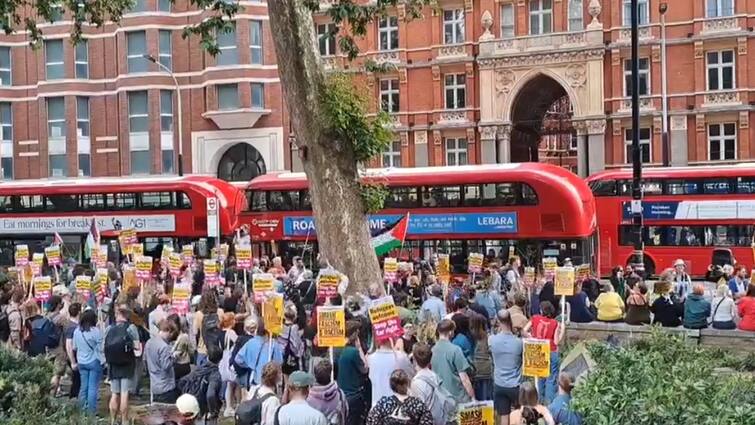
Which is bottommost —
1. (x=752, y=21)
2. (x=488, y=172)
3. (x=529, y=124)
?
(x=488, y=172)

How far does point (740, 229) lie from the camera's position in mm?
28344

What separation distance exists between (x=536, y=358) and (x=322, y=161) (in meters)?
8.08

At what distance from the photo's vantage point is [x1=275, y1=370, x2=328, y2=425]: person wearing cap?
7609 millimetres

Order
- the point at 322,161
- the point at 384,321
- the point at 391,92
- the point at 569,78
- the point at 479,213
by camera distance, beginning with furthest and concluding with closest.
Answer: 1. the point at 391,92
2. the point at 569,78
3. the point at 479,213
4. the point at 322,161
5. the point at 384,321

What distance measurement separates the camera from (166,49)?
155 ft

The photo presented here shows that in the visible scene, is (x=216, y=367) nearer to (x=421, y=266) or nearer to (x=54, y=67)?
(x=421, y=266)

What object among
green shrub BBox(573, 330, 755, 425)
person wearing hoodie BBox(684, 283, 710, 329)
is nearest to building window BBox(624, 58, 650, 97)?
person wearing hoodie BBox(684, 283, 710, 329)

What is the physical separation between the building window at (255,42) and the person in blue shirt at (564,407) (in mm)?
39406

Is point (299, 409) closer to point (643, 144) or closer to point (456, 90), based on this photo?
point (643, 144)

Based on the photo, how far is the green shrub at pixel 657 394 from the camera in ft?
20.0

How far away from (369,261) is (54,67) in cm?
3670

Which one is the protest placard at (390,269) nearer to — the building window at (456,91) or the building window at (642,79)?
the building window at (642,79)

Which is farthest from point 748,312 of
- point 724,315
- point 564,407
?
point 564,407

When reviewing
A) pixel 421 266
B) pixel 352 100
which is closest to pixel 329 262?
pixel 352 100
